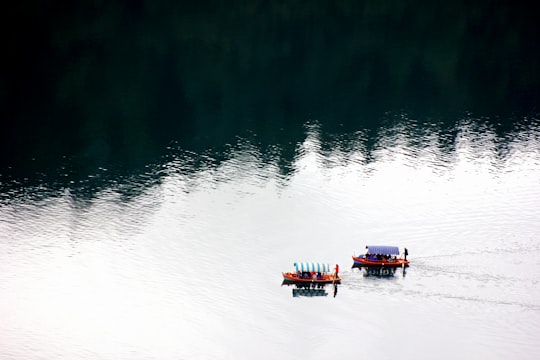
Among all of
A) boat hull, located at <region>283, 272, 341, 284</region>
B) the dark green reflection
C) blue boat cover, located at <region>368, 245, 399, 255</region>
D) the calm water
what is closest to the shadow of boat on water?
boat hull, located at <region>283, 272, 341, 284</region>

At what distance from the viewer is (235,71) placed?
14038 cm

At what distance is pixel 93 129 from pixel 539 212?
68.7 meters

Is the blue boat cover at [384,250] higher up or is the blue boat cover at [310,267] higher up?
the blue boat cover at [384,250]

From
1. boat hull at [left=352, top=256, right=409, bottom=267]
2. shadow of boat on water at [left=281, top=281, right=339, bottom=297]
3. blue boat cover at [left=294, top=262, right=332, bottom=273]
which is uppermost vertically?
boat hull at [left=352, top=256, right=409, bottom=267]

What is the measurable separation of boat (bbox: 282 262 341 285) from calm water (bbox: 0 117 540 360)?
139 centimetres

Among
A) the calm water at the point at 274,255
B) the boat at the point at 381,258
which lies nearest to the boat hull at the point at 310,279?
the calm water at the point at 274,255

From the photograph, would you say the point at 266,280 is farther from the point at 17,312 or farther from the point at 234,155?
the point at 234,155

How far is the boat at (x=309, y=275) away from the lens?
2943 inches

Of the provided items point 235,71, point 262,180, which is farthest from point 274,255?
point 235,71

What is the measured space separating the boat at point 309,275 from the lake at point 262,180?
1.24m

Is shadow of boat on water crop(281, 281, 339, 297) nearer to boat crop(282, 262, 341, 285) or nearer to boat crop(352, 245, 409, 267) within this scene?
boat crop(282, 262, 341, 285)

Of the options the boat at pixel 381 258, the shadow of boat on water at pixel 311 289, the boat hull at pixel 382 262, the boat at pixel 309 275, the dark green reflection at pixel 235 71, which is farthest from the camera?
the dark green reflection at pixel 235 71

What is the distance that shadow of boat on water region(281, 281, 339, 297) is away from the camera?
74037 mm

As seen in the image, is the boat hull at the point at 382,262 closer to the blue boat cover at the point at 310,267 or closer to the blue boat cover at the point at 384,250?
the blue boat cover at the point at 384,250
